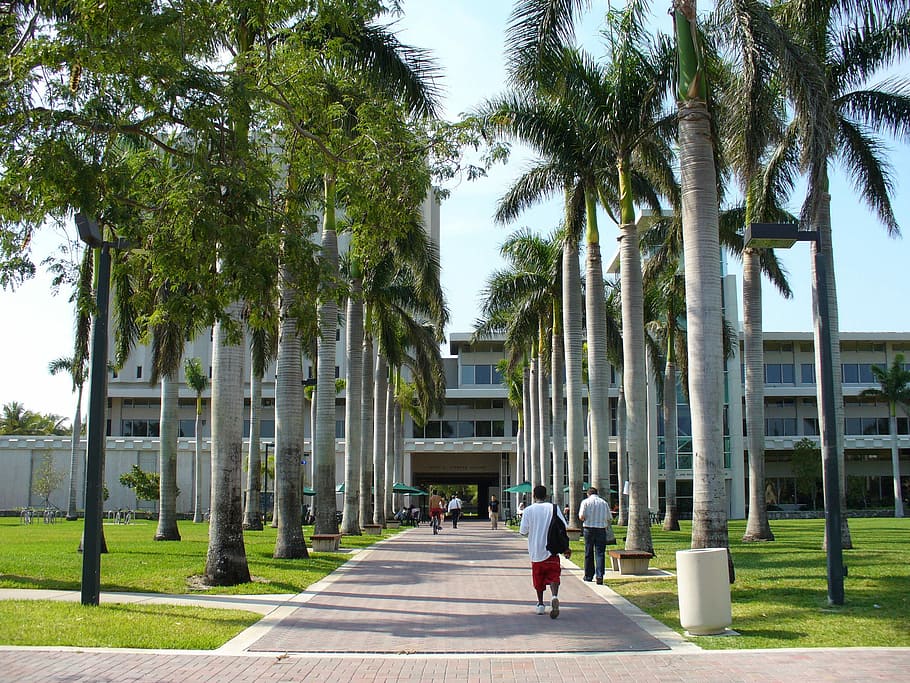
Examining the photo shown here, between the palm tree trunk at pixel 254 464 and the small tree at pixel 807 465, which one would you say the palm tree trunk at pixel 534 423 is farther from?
the small tree at pixel 807 465

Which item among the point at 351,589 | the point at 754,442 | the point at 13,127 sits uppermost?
the point at 13,127

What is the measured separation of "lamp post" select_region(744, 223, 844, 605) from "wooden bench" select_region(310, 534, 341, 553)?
14.4 meters

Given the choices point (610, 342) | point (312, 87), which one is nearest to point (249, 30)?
Result: point (312, 87)

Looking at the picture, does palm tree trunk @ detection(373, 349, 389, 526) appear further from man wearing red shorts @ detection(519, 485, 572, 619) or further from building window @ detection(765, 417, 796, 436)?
building window @ detection(765, 417, 796, 436)

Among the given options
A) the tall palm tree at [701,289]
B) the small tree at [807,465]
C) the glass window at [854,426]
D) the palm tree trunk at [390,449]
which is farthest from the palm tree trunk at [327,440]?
the glass window at [854,426]

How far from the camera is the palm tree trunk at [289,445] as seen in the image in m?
21.8

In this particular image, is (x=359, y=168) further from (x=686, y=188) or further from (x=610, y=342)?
(x=610, y=342)

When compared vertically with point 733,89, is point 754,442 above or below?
below

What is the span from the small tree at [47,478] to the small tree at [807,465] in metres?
48.9

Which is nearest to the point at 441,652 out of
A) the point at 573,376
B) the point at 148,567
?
the point at 148,567

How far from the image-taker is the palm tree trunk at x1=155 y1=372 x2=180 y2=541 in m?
28.9

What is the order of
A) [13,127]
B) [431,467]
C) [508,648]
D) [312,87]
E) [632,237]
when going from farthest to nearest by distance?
1. [431,467]
2. [632,237]
3. [312,87]
4. [13,127]
5. [508,648]

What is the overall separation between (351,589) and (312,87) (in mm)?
8669

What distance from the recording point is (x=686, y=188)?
1595 cm
